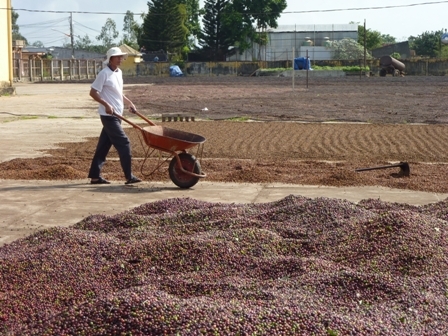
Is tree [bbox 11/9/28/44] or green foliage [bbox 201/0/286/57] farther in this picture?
tree [bbox 11/9/28/44]

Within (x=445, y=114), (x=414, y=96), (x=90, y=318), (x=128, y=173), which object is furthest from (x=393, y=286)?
(x=414, y=96)

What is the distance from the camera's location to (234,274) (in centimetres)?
563

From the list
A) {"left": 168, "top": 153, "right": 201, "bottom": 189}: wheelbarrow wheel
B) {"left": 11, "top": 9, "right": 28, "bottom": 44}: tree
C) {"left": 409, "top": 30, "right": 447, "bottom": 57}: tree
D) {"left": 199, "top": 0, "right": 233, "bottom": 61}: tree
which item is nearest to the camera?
{"left": 168, "top": 153, "right": 201, "bottom": 189}: wheelbarrow wheel

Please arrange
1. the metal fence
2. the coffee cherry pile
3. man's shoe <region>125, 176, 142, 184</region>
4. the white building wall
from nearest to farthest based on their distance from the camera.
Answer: the coffee cherry pile < man's shoe <region>125, 176, 142, 184</region> < the metal fence < the white building wall

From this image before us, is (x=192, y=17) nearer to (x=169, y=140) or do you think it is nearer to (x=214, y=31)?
(x=214, y=31)

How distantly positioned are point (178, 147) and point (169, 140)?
0.19 meters

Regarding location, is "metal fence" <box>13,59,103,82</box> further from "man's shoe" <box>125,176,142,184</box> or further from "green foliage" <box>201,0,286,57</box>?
"man's shoe" <box>125,176,142,184</box>

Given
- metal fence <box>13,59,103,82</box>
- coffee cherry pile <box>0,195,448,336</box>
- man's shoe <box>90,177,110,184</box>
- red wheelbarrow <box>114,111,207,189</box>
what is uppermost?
metal fence <box>13,59,103,82</box>

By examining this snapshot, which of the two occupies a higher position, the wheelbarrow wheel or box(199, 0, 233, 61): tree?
box(199, 0, 233, 61): tree

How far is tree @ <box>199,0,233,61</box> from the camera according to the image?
9156 centimetres

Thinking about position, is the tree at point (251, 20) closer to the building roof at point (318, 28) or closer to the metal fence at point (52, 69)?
the building roof at point (318, 28)

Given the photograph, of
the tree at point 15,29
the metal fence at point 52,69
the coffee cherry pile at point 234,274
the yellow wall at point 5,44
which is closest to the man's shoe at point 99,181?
the coffee cherry pile at point 234,274

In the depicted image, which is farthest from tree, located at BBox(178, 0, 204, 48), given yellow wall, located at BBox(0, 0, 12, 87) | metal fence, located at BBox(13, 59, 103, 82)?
yellow wall, located at BBox(0, 0, 12, 87)

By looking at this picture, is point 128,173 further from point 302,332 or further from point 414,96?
point 414,96
